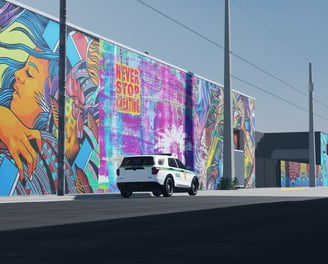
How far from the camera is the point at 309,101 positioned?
224 ft

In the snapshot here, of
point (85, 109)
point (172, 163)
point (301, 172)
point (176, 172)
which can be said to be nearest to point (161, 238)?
point (176, 172)

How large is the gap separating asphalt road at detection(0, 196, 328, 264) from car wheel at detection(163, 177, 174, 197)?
511 inches

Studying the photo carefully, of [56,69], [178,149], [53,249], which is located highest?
[56,69]

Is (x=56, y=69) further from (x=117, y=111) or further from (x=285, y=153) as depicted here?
(x=285, y=153)

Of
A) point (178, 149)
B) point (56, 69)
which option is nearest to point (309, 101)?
point (178, 149)

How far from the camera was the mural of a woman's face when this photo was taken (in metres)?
30.2

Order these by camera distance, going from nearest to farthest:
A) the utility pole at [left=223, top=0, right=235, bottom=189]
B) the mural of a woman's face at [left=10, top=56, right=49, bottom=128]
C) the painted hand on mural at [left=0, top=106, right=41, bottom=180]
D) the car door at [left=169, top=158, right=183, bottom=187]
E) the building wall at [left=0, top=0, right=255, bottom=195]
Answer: the painted hand on mural at [left=0, top=106, right=41, bottom=180] → the car door at [left=169, top=158, right=183, bottom=187] → the building wall at [left=0, top=0, right=255, bottom=195] → the mural of a woman's face at [left=10, top=56, right=49, bottom=128] → the utility pole at [left=223, top=0, right=235, bottom=189]

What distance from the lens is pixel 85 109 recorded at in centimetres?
3575

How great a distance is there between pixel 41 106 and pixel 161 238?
22581 mm

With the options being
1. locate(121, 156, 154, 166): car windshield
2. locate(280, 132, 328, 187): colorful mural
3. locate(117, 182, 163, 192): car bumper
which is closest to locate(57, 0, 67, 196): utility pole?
locate(117, 182, 163, 192): car bumper

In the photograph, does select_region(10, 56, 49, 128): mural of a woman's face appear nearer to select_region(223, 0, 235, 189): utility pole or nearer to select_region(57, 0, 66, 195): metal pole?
select_region(57, 0, 66, 195): metal pole

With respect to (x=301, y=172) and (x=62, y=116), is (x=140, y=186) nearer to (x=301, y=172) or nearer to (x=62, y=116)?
(x=62, y=116)

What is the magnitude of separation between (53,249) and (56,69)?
2518cm

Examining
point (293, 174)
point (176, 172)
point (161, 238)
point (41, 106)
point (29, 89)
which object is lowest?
point (161, 238)
